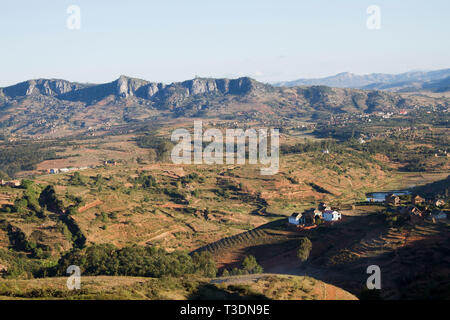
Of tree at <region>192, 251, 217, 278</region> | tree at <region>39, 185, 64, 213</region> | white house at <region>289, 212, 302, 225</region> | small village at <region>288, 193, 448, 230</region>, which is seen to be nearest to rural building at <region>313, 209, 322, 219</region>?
small village at <region>288, 193, 448, 230</region>

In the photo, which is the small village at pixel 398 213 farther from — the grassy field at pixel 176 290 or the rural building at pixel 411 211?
the grassy field at pixel 176 290

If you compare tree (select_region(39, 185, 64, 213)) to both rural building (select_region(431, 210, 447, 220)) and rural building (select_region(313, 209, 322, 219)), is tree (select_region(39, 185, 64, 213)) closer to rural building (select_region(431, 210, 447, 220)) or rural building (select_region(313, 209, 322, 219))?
rural building (select_region(313, 209, 322, 219))

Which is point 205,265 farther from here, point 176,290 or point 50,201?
point 50,201

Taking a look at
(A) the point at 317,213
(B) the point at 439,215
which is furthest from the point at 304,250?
(B) the point at 439,215

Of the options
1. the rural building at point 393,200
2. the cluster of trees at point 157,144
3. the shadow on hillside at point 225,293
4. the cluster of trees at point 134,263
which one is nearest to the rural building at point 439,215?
the rural building at point 393,200
